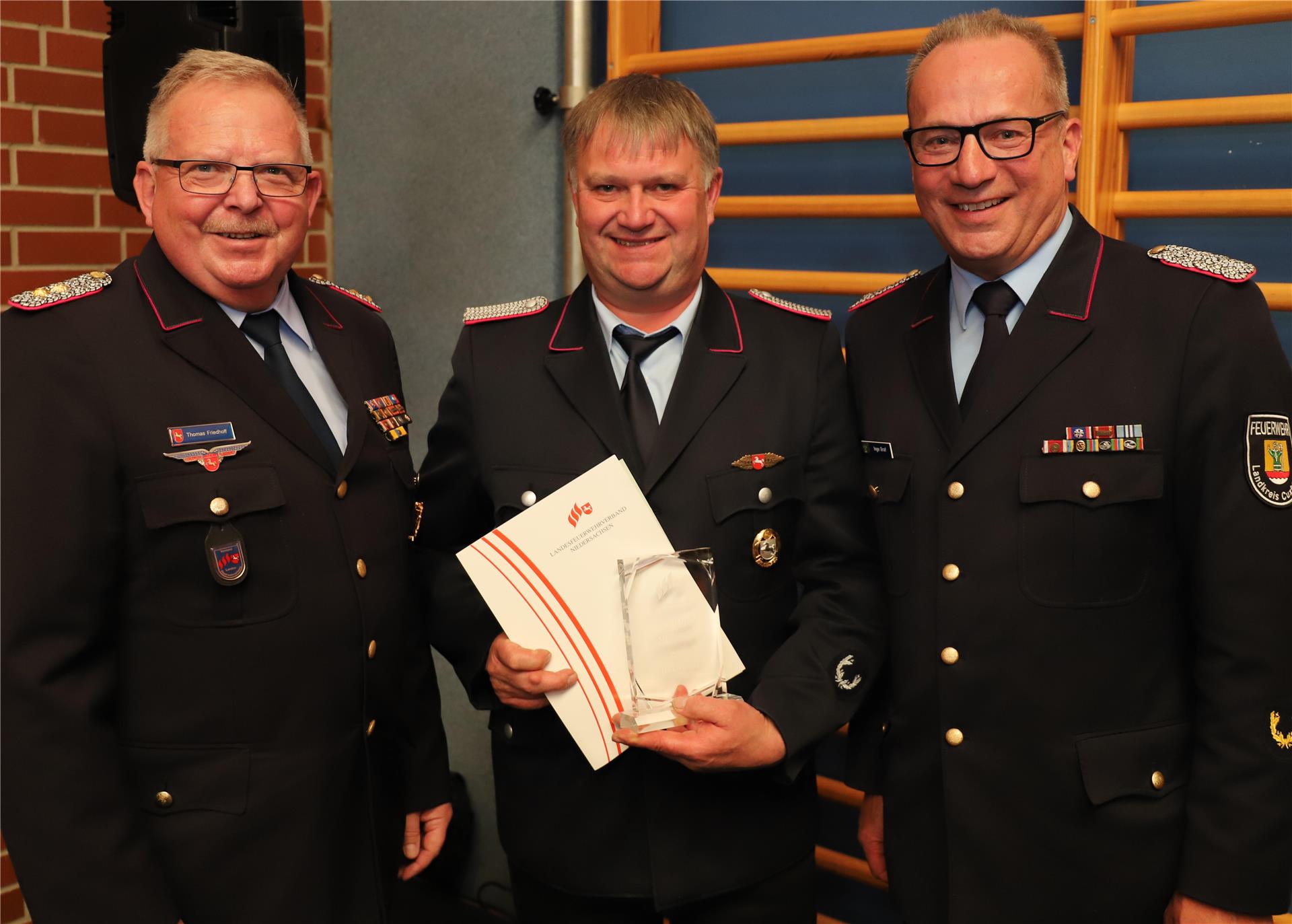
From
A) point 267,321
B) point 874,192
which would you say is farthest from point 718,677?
point 874,192

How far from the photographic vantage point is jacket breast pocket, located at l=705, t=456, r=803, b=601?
69.6 inches

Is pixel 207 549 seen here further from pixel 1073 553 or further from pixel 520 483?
pixel 1073 553

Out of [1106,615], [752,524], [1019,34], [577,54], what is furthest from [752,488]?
[577,54]

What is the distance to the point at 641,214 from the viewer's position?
1735mm

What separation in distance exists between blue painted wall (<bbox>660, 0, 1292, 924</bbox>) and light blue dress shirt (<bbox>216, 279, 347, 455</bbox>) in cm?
127

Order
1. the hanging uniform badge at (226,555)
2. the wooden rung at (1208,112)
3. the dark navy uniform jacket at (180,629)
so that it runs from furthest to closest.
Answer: the wooden rung at (1208,112) < the hanging uniform badge at (226,555) < the dark navy uniform jacket at (180,629)

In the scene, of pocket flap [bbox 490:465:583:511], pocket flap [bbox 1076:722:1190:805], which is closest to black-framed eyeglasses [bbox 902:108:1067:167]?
pocket flap [bbox 490:465:583:511]

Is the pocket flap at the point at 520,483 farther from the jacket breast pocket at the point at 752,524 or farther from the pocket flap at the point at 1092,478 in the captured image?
the pocket flap at the point at 1092,478

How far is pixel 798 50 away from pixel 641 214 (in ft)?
3.07

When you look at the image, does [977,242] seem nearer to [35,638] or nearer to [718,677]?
[718,677]

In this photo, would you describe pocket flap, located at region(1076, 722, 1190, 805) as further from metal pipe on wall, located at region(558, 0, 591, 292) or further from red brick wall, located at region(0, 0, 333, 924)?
red brick wall, located at region(0, 0, 333, 924)

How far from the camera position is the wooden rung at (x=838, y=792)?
2529 millimetres

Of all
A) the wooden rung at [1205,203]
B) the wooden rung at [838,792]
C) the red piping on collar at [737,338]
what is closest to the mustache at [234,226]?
the red piping on collar at [737,338]

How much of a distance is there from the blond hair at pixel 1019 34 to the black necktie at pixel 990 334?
0.29 m
